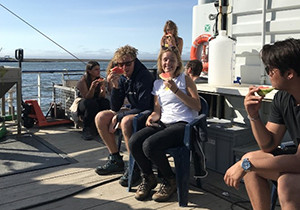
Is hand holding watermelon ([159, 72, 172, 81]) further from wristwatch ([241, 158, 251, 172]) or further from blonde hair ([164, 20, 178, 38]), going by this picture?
blonde hair ([164, 20, 178, 38])

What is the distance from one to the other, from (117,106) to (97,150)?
0.93 meters

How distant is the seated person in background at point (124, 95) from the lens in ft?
9.67

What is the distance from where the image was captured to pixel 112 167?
311cm

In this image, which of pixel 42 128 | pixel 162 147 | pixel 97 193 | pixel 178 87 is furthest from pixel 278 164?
pixel 42 128

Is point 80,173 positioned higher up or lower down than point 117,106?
lower down

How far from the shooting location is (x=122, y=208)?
2408 millimetres

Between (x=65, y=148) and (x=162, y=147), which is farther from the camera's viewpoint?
(x=65, y=148)

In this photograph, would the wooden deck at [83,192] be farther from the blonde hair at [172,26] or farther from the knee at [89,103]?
the blonde hair at [172,26]

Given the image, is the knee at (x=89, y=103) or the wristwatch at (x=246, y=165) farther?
the knee at (x=89, y=103)

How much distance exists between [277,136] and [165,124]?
100 centimetres

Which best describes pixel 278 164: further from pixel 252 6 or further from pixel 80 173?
pixel 252 6

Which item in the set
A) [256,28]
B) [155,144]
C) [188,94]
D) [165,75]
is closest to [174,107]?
[188,94]

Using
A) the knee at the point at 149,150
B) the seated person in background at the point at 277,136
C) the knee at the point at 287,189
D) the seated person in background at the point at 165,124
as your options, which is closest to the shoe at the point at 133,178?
the seated person in background at the point at 165,124

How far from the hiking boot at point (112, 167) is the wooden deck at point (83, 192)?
0.06m
